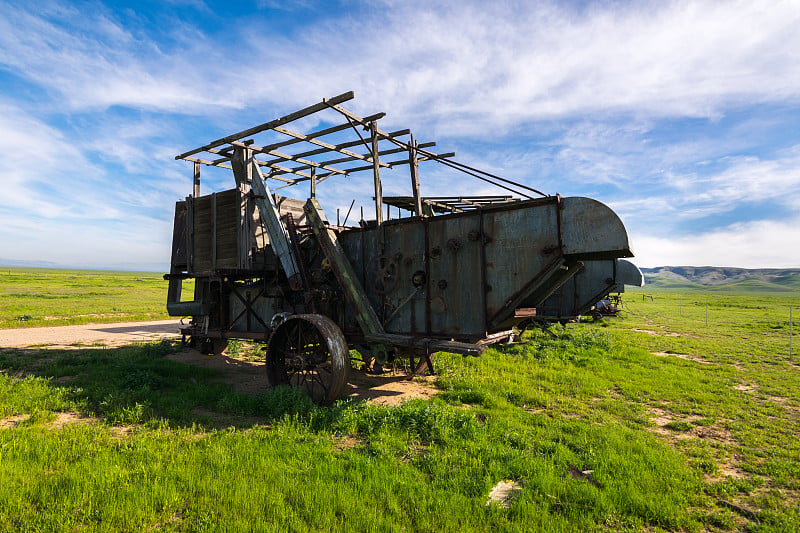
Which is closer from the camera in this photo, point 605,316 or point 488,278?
point 488,278

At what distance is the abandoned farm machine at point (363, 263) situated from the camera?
5970 millimetres

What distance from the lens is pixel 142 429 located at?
5.55m

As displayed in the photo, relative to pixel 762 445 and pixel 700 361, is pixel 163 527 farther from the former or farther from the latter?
pixel 700 361

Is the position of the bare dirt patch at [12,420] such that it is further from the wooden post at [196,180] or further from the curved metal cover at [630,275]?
the curved metal cover at [630,275]

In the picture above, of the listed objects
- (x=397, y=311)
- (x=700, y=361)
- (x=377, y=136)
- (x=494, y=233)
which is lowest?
(x=700, y=361)

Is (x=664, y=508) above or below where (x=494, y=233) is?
below

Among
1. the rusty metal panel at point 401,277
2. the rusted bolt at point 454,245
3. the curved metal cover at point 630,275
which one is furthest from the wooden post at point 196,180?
the curved metal cover at point 630,275

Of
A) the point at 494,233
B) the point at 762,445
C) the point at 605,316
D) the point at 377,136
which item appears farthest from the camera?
the point at 605,316

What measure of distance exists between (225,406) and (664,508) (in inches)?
250

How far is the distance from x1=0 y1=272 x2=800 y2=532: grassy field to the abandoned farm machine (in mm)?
1245

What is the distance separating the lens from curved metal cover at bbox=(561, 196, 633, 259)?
520 cm

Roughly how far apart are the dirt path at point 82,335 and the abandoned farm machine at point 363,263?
591cm

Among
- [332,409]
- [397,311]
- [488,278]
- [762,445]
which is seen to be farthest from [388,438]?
[762,445]

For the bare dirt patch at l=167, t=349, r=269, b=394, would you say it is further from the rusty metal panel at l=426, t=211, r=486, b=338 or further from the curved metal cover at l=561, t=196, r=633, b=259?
the curved metal cover at l=561, t=196, r=633, b=259
